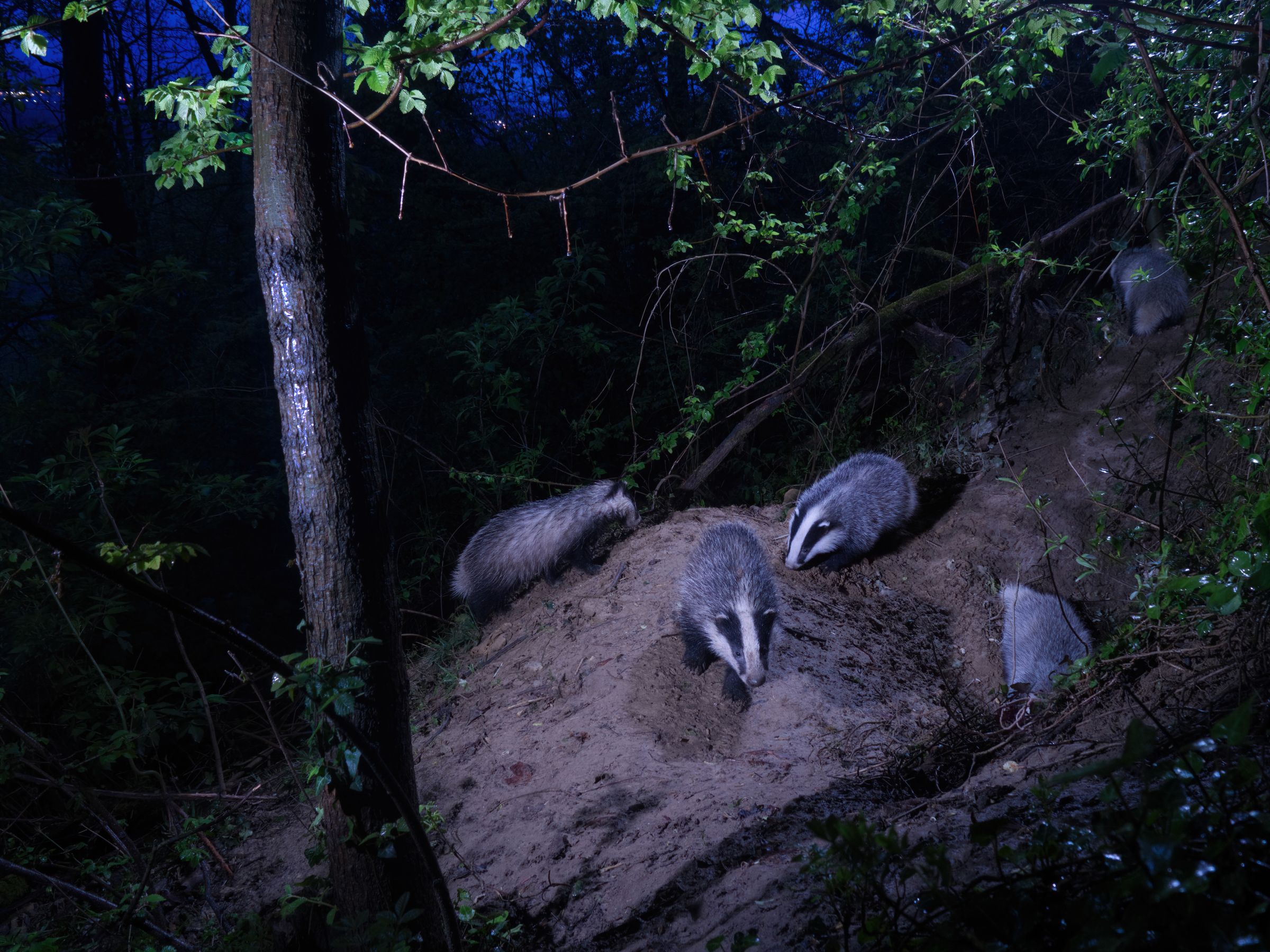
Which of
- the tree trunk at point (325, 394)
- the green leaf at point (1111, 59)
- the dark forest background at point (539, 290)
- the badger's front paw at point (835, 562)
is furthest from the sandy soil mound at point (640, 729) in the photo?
the green leaf at point (1111, 59)

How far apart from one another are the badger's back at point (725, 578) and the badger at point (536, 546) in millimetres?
1143

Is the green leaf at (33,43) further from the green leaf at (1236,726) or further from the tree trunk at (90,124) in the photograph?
the tree trunk at (90,124)

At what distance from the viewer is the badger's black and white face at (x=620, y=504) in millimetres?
5527

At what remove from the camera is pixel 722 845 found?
2.48 m

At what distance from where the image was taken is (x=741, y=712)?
12.4 ft

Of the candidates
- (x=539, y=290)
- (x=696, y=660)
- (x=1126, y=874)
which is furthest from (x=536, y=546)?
(x=1126, y=874)

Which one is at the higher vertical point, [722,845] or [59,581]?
[59,581]

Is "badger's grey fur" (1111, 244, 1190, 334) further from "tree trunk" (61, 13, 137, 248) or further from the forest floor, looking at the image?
"tree trunk" (61, 13, 137, 248)

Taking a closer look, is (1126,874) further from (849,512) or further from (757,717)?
(849,512)

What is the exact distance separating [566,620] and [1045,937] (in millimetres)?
3901

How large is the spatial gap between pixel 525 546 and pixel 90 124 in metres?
5.77

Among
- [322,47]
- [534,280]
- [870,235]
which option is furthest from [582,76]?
[322,47]

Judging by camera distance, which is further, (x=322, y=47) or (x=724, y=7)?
(x=724, y=7)

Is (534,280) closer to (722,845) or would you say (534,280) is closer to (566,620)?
(566,620)
